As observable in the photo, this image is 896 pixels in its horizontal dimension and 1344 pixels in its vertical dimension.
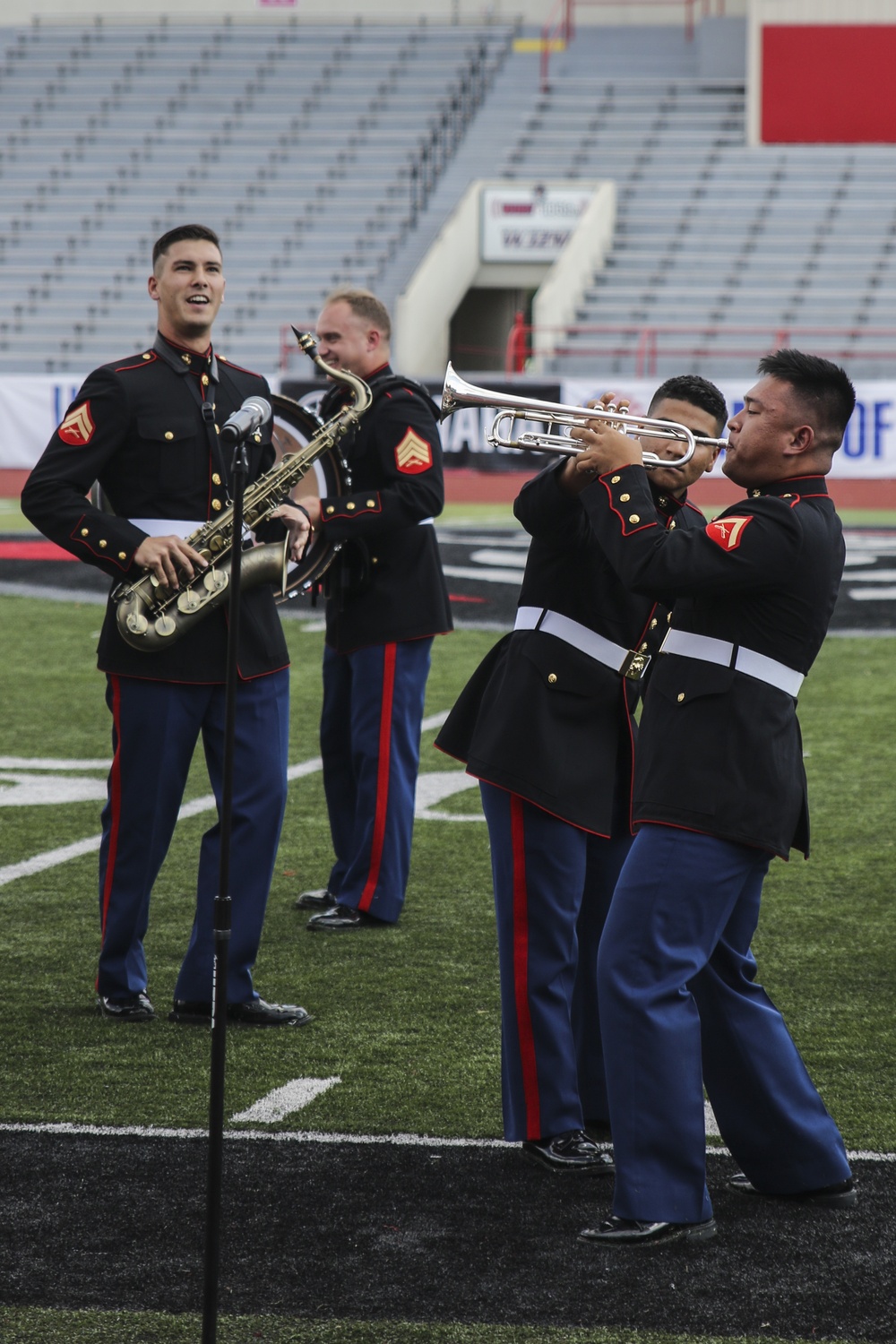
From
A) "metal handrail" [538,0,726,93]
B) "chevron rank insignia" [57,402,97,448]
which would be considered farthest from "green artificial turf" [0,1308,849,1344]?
"metal handrail" [538,0,726,93]

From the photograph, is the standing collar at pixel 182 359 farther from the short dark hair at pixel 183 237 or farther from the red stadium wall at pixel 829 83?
the red stadium wall at pixel 829 83

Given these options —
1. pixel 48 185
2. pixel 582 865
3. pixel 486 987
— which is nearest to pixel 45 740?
pixel 486 987

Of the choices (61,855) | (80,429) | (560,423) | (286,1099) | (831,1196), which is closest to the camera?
(831,1196)

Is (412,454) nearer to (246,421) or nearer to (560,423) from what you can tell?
(560,423)

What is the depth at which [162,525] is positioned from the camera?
446 cm

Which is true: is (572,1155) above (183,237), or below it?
below

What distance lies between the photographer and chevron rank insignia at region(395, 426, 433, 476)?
535cm

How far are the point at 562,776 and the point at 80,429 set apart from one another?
1.62 metres

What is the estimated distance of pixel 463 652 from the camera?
→ 1035 centimetres

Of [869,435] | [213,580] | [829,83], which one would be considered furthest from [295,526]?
[829,83]

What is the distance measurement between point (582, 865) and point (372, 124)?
90.0 feet

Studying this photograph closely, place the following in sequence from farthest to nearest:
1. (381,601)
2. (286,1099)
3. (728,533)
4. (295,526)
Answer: (381,601)
(295,526)
(286,1099)
(728,533)

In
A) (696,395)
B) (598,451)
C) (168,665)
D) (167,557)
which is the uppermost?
(696,395)

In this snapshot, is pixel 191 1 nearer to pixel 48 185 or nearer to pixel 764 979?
pixel 48 185
